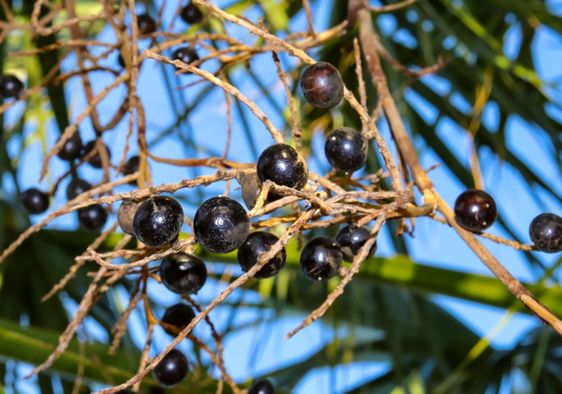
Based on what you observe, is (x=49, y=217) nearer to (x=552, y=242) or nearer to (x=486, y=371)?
(x=552, y=242)

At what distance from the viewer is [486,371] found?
1358 mm

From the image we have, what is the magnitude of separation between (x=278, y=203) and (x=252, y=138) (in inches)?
23.1

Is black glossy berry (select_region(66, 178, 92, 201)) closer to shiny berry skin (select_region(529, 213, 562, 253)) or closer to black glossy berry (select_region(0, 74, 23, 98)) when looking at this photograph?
black glossy berry (select_region(0, 74, 23, 98))

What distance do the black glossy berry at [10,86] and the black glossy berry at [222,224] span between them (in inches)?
17.9

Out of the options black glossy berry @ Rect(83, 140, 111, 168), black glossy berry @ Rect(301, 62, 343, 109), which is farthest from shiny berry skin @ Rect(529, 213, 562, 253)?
black glossy berry @ Rect(83, 140, 111, 168)

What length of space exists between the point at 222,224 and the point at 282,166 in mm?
44

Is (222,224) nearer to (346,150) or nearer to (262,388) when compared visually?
(346,150)

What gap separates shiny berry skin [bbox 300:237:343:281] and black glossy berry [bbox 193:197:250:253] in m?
0.12

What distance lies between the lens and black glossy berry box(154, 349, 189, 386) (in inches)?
27.2

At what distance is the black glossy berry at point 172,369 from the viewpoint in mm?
690

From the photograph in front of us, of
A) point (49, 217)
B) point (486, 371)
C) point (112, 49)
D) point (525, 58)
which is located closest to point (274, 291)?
point (486, 371)

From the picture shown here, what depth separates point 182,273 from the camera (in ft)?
1.86

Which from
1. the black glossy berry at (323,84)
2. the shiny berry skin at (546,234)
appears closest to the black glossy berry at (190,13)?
the black glossy berry at (323,84)

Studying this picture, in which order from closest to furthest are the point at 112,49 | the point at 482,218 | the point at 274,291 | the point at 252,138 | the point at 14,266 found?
the point at 482,218 → the point at 112,49 → the point at 252,138 → the point at 14,266 → the point at 274,291
